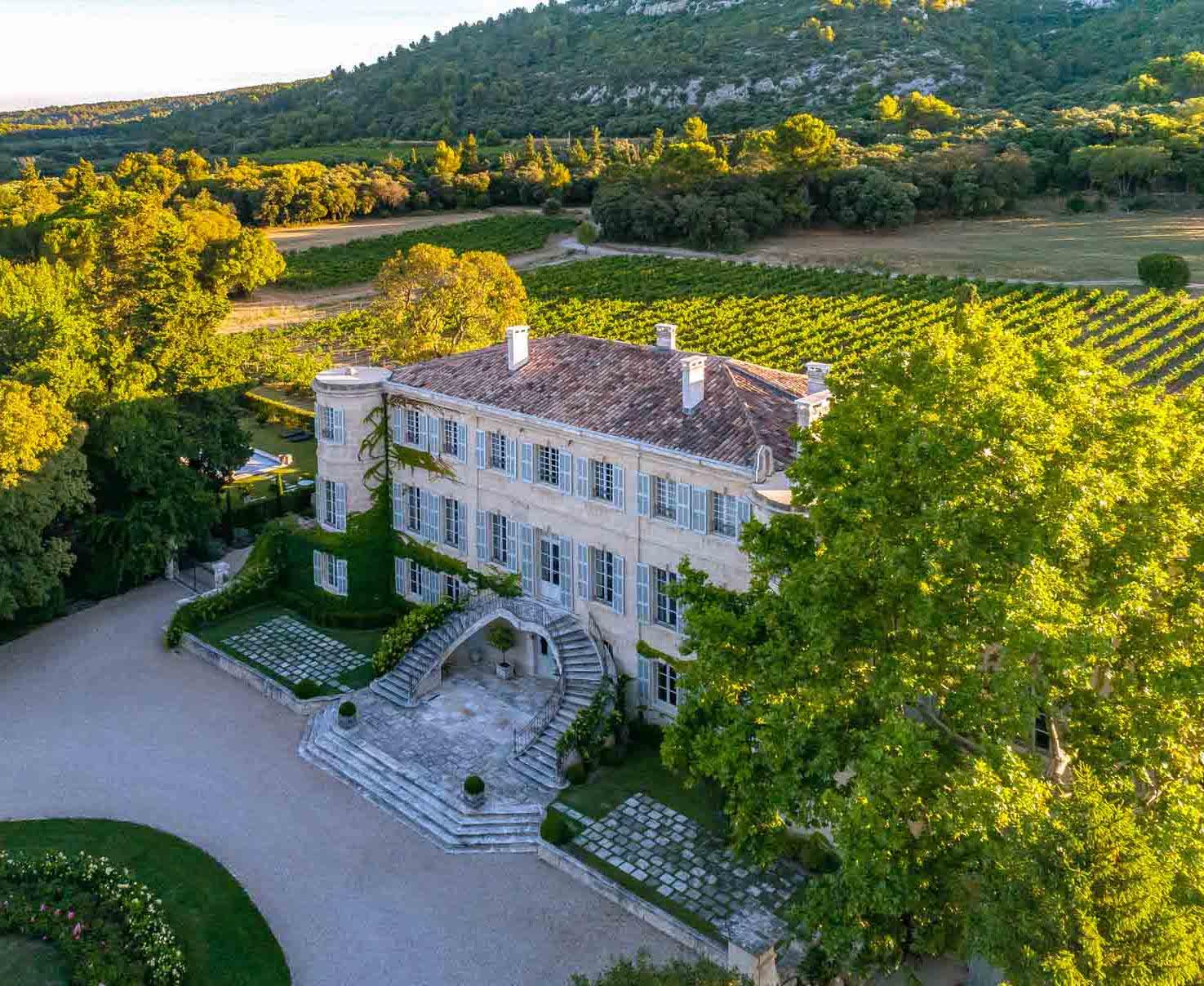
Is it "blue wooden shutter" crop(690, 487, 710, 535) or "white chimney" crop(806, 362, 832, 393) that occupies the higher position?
"white chimney" crop(806, 362, 832, 393)

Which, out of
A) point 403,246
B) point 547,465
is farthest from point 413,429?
point 403,246

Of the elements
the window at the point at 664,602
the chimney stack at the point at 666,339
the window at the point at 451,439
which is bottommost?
the window at the point at 664,602

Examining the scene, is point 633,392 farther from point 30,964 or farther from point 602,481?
point 30,964

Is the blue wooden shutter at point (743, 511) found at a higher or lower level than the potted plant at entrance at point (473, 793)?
higher

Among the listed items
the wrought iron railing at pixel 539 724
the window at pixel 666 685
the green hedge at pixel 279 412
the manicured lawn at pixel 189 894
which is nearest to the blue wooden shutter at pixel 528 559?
the wrought iron railing at pixel 539 724

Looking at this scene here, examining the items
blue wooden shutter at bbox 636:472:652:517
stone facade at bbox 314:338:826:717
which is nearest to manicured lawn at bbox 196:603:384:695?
stone facade at bbox 314:338:826:717

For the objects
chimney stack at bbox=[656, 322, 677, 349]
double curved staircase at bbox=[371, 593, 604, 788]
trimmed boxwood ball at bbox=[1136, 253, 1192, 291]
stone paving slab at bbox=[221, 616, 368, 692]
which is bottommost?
stone paving slab at bbox=[221, 616, 368, 692]

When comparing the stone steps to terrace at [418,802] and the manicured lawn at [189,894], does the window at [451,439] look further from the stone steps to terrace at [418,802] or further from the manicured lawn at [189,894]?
the manicured lawn at [189,894]

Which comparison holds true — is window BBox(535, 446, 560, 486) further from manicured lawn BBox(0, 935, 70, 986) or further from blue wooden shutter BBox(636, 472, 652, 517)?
manicured lawn BBox(0, 935, 70, 986)
